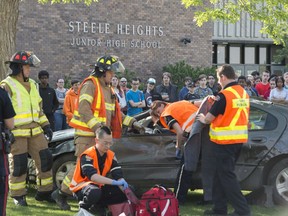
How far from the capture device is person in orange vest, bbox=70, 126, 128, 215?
20.8 ft

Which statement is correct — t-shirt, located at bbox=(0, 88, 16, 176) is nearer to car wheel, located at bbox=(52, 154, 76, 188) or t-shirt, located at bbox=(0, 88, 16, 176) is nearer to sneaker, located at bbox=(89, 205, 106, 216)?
sneaker, located at bbox=(89, 205, 106, 216)

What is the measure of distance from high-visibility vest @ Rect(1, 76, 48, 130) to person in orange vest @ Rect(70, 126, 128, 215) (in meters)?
1.45

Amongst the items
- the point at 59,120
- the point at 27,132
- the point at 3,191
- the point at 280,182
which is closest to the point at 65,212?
the point at 27,132

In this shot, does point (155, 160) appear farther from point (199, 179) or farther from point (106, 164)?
point (106, 164)

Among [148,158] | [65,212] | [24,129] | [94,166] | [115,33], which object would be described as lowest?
[65,212]

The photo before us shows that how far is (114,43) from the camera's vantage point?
19.4m

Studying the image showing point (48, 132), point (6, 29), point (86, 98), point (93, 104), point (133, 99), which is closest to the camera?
point (86, 98)

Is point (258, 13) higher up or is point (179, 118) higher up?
point (258, 13)

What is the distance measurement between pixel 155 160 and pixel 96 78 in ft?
4.68

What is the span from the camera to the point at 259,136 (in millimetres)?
7805

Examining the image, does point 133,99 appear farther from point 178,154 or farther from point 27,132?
point 27,132

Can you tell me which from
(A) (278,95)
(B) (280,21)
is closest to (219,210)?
(A) (278,95)

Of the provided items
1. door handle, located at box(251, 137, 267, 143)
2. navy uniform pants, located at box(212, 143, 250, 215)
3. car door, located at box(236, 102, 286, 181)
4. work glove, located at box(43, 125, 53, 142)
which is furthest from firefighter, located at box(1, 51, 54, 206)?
door handle, located at box(251, 137, 267, 143)

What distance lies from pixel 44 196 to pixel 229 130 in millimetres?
2749
